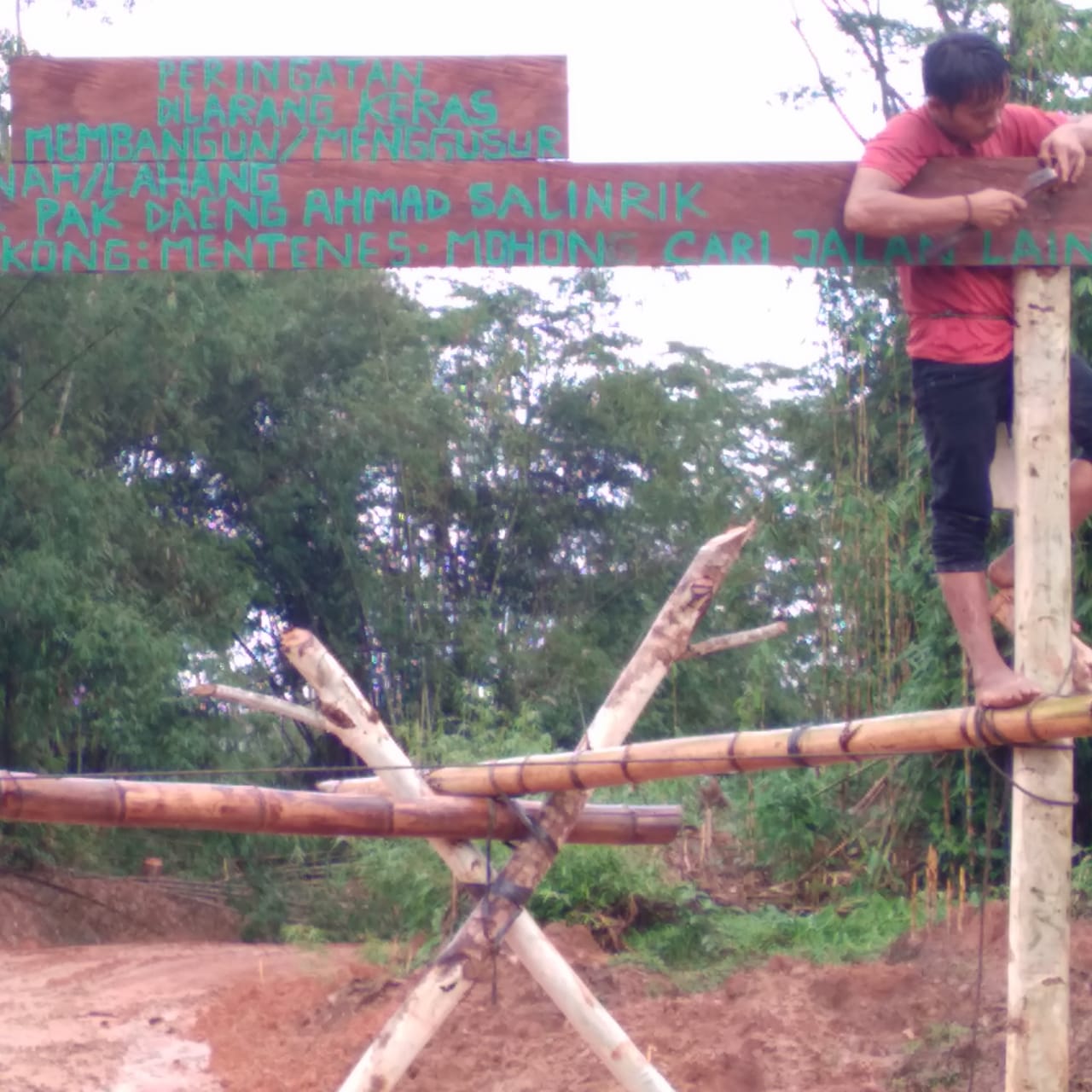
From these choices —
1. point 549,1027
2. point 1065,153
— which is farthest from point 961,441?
point 549,1027

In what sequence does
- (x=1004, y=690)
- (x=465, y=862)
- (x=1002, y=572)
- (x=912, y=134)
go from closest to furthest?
(x=1004, y=690), (x=912, y=134), (x=1002, y=572), (x=465, y=862)

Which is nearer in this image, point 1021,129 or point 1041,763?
point 1041,763

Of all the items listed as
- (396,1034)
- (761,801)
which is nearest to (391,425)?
(761,801)

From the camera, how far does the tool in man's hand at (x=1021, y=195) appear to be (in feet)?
10.4

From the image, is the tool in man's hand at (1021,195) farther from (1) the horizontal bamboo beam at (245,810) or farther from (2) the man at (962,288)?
(1) the horizontal bamboo beam at (245,810)

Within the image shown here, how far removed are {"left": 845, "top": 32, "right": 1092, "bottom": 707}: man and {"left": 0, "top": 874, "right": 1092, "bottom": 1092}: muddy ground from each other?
2368 millimetres

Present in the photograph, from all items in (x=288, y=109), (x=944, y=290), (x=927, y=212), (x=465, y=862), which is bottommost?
(x=465, y=862)

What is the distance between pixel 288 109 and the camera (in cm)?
335

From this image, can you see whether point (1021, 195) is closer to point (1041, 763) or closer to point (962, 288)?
point (962, 288)

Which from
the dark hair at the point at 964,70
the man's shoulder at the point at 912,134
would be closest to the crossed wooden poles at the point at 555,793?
the man's shoulder at the point at 912,134

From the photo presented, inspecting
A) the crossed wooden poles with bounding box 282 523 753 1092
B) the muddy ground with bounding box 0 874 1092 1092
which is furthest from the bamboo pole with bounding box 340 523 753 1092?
the muddy ground with bounding box 0 874 1092 1092

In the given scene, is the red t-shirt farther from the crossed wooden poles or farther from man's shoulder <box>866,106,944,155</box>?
the crossed wooden poles

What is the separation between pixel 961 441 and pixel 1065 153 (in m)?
0.62

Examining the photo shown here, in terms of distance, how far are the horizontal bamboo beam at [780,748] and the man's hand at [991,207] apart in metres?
0.97
